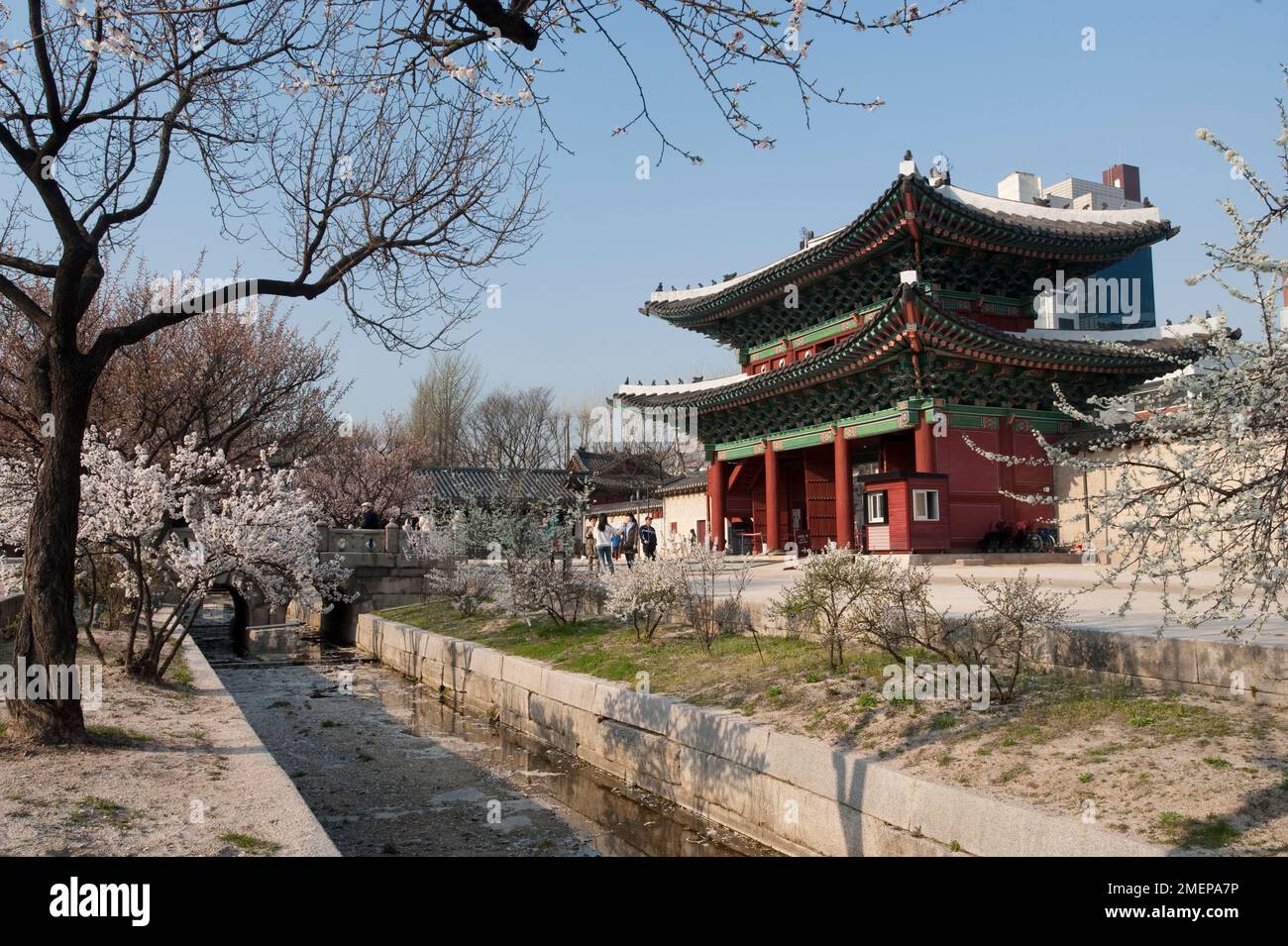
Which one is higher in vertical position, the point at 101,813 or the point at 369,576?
the point at 369,576

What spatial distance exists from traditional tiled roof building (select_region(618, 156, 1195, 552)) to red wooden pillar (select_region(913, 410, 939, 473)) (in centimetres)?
4

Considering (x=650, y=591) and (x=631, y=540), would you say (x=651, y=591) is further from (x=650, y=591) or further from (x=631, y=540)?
(x=631, y=540)

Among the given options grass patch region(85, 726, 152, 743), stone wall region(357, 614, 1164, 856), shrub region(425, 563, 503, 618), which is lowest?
stone wall region(357, 614, 1164, 856)

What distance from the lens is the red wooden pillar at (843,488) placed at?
2152cm

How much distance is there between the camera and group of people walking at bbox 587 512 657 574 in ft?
70.9

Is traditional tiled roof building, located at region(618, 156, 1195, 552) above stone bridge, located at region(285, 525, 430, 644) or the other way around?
above

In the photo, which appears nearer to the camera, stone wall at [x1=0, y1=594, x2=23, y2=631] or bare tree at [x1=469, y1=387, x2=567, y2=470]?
stone wall at [x1=0, y1=594, x2=23, y2=631]

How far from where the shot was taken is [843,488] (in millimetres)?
21875

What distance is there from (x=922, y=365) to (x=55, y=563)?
16542mm

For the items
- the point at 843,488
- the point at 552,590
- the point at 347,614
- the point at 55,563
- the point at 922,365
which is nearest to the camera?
the point at 55,563

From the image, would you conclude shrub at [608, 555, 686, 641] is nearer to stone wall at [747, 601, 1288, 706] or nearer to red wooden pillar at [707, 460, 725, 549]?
stone wall at [747, 601, 1288, 706]

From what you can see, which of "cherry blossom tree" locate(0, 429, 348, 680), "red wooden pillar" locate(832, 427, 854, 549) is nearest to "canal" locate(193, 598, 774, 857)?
"cherry blossom tree" locate(0, 429, 348, 680)

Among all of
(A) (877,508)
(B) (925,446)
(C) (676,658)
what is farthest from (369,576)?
(C) (676,658)

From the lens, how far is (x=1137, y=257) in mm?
44500
